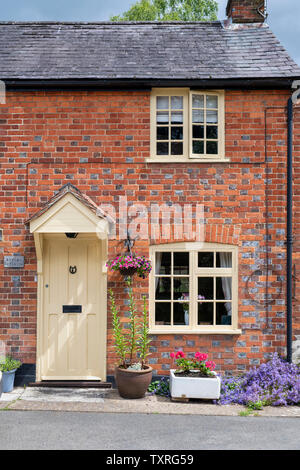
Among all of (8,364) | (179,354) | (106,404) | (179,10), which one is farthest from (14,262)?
(179,10)

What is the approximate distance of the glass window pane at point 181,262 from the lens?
768 cm

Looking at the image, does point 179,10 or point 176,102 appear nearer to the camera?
point 176,102

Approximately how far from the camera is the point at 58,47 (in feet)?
28.7

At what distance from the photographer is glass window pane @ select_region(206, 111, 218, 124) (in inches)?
311

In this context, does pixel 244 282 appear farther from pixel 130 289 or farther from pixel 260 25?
pixel 260 25

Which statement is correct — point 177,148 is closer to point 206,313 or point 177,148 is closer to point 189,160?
point 189,160

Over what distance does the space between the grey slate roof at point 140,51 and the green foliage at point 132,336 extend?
150 inches

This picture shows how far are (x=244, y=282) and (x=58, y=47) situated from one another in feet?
18.8

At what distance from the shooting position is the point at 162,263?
771 cm

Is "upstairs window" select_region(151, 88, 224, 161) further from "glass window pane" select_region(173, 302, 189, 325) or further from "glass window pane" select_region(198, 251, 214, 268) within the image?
"glass window pane" select_region(173, 302, 189, 325)

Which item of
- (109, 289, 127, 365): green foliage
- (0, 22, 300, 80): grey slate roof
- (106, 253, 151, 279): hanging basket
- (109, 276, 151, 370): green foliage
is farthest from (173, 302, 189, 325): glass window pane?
(0, 22, 300, 80): grey slate roof

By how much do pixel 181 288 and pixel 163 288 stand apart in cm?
31

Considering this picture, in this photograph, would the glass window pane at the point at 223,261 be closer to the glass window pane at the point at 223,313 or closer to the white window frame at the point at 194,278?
the white window frame at the point at 194,278

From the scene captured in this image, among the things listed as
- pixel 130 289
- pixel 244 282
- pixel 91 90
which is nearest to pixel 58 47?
pixel 91 90
